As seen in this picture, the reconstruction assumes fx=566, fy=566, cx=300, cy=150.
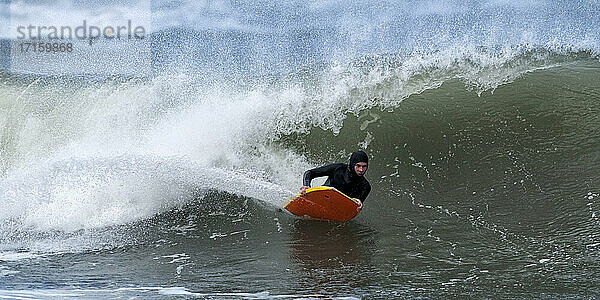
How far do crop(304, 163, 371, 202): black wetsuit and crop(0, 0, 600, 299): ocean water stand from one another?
0.36 metres

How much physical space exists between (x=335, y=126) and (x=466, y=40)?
3.30 metres

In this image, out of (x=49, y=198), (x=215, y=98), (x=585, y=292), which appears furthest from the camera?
(x=215, y=98)

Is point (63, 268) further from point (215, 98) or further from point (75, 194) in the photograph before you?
point (215, 98)

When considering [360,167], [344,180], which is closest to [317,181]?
[344,180]

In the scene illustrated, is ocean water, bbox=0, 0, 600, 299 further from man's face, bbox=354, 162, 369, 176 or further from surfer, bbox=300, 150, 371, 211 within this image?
man's face, bbox=354, 162, 369, 176

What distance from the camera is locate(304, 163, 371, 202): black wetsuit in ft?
19.4

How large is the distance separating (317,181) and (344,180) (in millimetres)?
1212

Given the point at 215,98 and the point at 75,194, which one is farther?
the point at 215,98

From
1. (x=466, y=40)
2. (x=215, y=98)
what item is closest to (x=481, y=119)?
(x=466, y=40)

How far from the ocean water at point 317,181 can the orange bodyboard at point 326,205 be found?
6.5 inches

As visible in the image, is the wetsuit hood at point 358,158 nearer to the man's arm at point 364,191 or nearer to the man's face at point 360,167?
the man's face at point 360,167

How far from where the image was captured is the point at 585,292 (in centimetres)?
372

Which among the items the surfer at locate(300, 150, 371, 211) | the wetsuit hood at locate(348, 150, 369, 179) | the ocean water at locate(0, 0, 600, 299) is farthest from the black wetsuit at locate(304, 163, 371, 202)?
the ocean water at locate(0, 0, 600, 299)

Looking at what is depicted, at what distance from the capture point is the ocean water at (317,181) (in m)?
4.36
